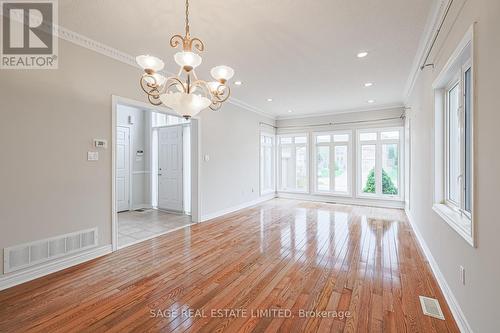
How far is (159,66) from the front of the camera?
2.00 m

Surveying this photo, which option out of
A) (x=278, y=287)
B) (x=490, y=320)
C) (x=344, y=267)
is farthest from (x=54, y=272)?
(x=490, y=320)

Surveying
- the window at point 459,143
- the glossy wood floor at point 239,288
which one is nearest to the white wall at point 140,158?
the glossy wood floor at point 239,288

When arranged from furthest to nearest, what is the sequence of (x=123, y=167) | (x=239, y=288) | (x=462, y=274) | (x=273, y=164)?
(x=273, y=164), (x=123, y=167), (x=239, y=288), (x=462, y=274)

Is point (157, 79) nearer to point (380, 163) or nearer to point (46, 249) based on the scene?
point (46, 249)

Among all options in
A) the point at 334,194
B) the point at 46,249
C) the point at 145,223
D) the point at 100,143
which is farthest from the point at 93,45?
the point at 334,194

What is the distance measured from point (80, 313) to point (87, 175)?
5.60 feet

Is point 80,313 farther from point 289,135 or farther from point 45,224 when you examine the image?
point 289,135

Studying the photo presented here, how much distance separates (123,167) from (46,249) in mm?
3695

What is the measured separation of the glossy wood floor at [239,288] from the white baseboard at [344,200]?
8.68 feet

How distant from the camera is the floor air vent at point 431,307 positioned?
1979 mm

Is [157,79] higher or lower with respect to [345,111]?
lower

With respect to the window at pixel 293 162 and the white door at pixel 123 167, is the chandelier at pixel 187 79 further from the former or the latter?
the window at pixel 293 162

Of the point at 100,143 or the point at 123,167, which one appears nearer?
the point at 100,143

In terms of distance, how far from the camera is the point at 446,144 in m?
2.55
